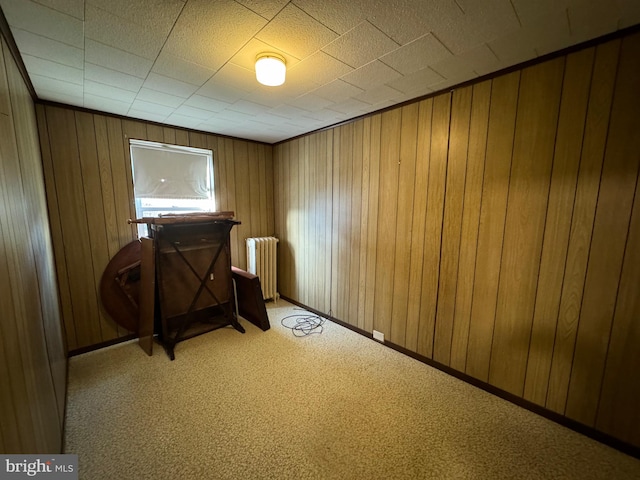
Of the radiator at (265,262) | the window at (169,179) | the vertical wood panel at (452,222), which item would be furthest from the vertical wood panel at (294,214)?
the vertical wood panel at (452,222)

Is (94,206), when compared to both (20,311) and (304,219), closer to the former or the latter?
(20,311)

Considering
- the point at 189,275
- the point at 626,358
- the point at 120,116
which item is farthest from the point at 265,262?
the point at 626,358

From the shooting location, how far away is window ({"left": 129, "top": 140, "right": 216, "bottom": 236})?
2.92 meters

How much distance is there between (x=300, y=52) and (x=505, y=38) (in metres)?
1.20

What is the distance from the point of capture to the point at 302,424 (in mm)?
1750

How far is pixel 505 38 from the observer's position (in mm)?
1489

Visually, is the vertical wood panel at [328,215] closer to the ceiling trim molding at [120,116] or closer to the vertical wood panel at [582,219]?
the ceiling trim molding at [120,116]

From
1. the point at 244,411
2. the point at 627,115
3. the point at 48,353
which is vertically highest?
the point at 627,115

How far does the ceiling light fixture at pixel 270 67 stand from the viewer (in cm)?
160

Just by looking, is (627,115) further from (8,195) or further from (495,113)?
(8,195)

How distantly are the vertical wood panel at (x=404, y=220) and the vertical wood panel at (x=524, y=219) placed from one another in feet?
2.50

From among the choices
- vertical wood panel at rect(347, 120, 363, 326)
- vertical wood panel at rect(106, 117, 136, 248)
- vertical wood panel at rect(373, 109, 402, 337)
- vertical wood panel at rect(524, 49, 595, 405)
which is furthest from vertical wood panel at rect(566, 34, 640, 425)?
vertical wood panel at rect(106, 117, 136, 248)

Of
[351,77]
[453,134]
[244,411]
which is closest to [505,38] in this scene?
[453,134]

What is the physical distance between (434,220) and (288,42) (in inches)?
68.5
